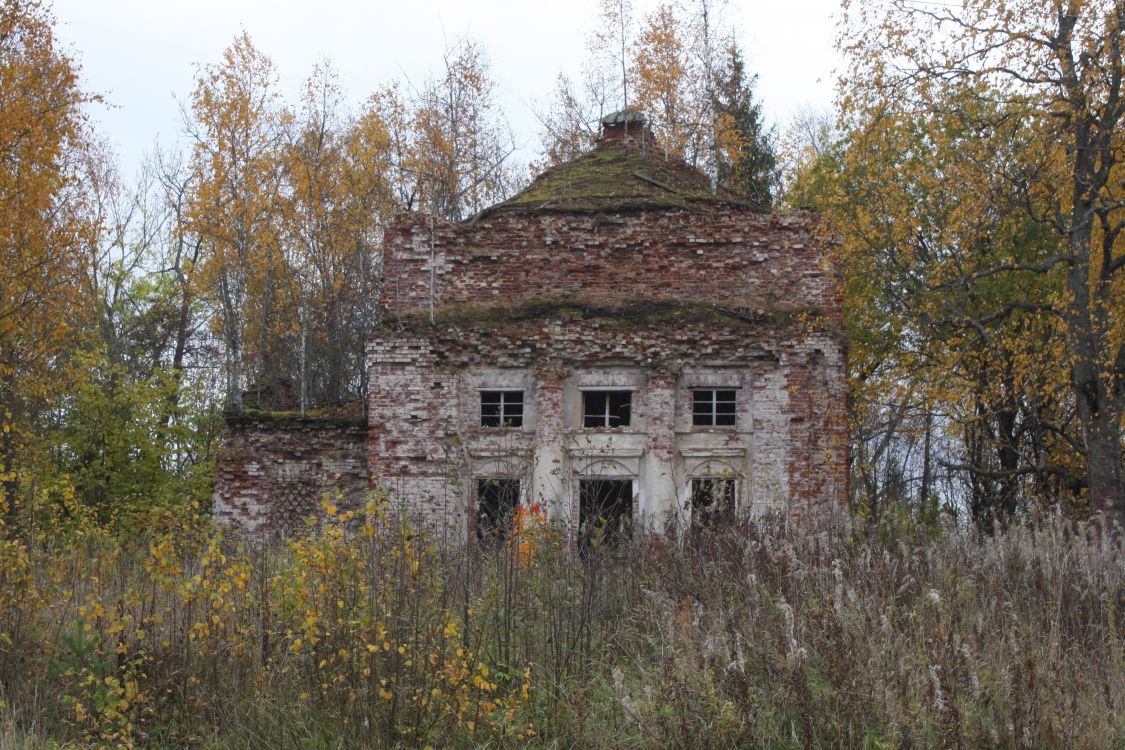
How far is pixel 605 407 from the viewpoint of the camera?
18.0 m

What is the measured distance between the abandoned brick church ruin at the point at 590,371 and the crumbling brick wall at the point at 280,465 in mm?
32

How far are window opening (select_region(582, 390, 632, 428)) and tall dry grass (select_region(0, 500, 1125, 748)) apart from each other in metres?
9.07

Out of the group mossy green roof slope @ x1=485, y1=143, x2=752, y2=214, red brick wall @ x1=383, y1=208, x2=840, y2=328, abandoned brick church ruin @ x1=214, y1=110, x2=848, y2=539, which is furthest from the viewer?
mossy green roof slope @ x1=485, y1=143, x2=752, y2=214

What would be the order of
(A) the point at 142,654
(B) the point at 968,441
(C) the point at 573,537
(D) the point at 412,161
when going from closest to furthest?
(A) the point at 142,654
(C) the point at 573,537
(B) the point at 968,441
(D) the point at 412,161

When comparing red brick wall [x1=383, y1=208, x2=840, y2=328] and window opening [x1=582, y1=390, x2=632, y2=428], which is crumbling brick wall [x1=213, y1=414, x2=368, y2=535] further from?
window opening [x1=582, y1=390, x2=632, y2=428]

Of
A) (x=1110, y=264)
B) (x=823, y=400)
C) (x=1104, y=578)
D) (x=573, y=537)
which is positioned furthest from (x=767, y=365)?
(x=1104, y=578)

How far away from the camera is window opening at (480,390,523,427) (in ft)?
59.1

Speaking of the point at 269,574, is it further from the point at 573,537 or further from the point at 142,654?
the point at 573,537

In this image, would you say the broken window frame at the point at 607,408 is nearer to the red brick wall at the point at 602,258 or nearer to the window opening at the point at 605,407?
the window opening at the point at 605,407

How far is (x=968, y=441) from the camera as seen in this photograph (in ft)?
77.4

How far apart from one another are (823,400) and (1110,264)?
4.76m

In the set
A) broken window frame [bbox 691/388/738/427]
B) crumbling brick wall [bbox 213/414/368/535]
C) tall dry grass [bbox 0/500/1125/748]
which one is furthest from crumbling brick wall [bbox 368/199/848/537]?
tall dry grass [bbox 0/500/1125/748]

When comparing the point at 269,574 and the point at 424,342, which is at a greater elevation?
the point at 424,342

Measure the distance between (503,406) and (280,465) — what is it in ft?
13.9
